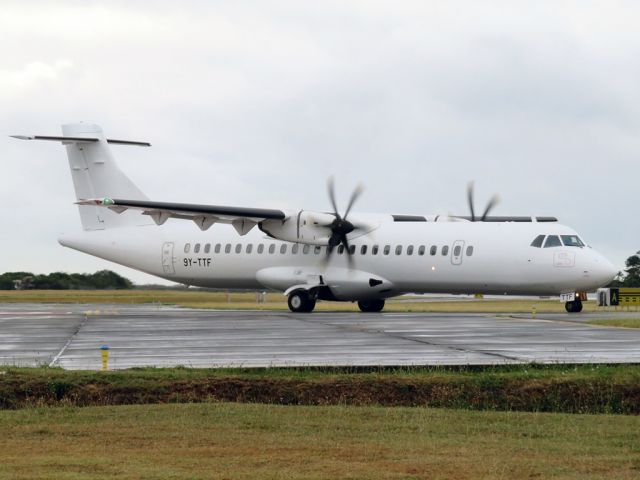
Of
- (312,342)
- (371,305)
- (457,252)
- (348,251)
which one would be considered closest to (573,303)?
(457,252)

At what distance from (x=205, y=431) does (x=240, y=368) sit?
14.9 feet

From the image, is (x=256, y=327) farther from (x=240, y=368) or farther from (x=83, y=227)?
(x=83, y=227)

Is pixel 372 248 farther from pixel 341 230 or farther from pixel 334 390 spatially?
pixel 334 390

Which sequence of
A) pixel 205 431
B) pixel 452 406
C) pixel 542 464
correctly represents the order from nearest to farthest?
pixel 542 464
pixel 205 431
pixel 452 406

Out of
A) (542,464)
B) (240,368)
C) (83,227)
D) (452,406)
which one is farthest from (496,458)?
(83,227)

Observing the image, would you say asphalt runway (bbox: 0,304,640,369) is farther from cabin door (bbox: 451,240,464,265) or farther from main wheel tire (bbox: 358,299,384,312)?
main wheel tire (bbox: 358,299,384,312)

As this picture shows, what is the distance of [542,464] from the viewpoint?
977 centimetres

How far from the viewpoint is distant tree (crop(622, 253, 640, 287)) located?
69938mm

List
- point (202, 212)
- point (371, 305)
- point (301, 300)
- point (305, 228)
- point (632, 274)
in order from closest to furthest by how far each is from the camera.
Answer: point (202, 212) < point (301, 300) < point (305, 228) < point (371, 305) < point (632, 274)

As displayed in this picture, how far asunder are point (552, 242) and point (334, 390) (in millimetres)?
22799

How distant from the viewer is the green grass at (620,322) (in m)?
29.2

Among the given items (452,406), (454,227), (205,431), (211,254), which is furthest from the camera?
(211,254)

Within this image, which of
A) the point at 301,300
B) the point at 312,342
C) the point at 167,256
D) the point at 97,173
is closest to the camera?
the point at 312,342

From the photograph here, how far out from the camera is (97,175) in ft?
146
